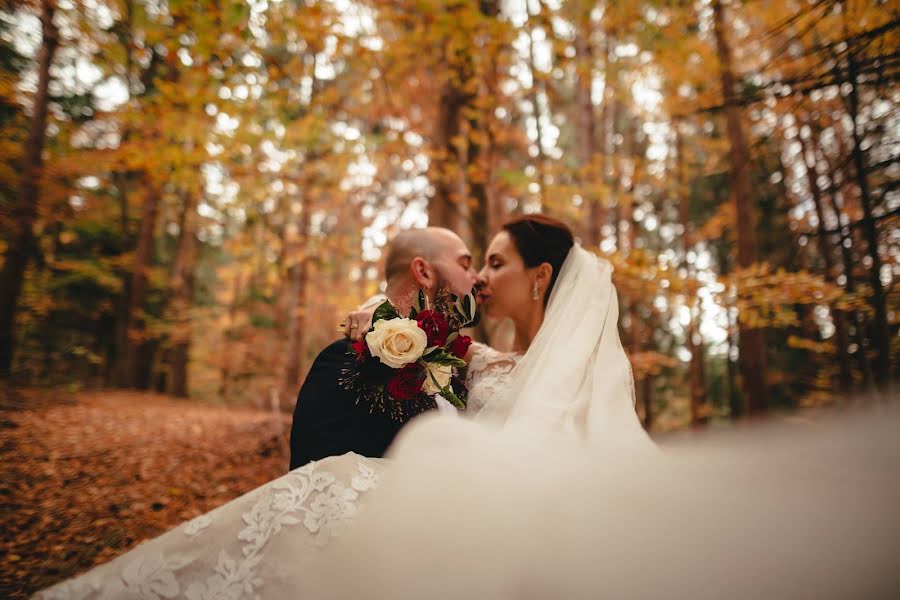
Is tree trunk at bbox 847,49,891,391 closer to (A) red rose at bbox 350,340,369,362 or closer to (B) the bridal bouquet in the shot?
(B) the bridal bouquet

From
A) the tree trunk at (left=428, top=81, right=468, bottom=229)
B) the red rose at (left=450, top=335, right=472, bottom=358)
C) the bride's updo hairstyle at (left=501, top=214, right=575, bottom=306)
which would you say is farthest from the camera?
the tree trunk at (left=428, top=81, right=468, bottom=229)

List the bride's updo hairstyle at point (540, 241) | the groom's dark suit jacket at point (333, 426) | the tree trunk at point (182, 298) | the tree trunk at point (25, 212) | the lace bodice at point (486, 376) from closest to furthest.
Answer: the groom's dark suit jacket at point (333, 426), the lace bodice at point (486, 376), the bride's updo hairstyle at point (540, 241), the tree trunk at point (25, 212), the tree trunk at point (182, 298)

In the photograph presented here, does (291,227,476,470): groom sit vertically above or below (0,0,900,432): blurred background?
below

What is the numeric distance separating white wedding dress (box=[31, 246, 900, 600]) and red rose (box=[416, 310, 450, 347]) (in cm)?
53

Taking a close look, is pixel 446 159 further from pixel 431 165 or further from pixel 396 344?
pixel 396 344

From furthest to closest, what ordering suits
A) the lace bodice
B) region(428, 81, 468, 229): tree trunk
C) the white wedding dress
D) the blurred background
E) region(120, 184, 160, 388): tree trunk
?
1. region(120, 184, 160, 388): tree trunk
2. region(428, 81, 468, 229): tree trunk
3. the blurred background
4. the lace bodice
5. the white wedding dress

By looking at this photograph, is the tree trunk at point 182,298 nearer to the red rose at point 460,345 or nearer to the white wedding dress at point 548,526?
the red rose at point 460,345

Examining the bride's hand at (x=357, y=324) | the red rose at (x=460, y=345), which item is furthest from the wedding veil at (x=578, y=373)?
the bride's hand at (x=357, y=324)

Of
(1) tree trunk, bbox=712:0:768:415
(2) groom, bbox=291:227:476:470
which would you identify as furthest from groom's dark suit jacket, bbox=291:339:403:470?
(1) tree trunk, bbox=712:0:768:415

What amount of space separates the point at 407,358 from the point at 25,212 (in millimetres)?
8562

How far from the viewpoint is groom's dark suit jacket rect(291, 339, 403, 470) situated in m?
1.93

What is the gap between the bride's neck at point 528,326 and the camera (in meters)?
3.03

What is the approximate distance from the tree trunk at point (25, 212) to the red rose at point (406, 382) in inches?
331

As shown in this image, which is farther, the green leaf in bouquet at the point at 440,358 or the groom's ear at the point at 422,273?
the groom's ear at the point at 422,273
